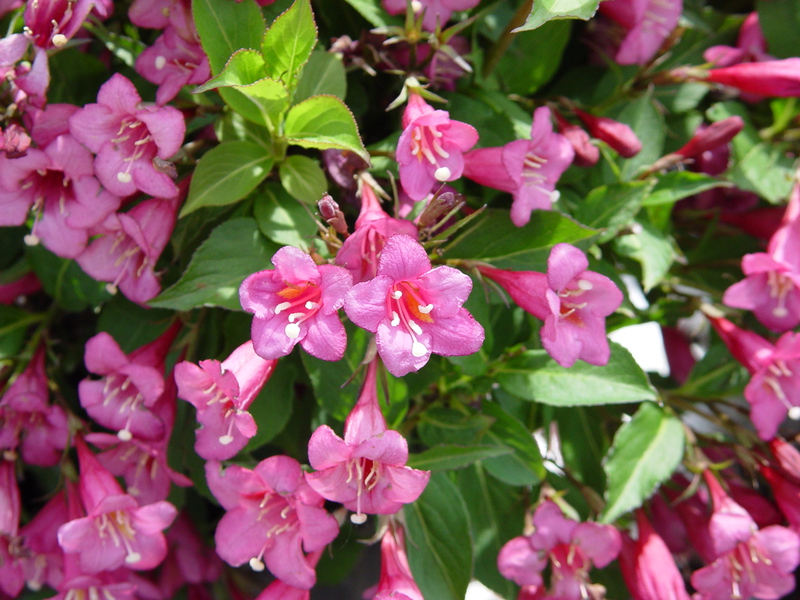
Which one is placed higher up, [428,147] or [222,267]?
Result: [428,147]

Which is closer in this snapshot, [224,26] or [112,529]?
[224,26]

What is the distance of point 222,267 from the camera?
2.63 feet

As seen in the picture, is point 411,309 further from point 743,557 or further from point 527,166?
point 743,557

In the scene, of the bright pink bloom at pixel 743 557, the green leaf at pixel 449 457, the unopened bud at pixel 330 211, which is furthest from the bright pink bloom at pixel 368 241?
the bright pink bloom at pixel 743 557

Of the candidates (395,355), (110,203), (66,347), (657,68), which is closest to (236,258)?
(110,203)

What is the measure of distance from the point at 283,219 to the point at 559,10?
430mm

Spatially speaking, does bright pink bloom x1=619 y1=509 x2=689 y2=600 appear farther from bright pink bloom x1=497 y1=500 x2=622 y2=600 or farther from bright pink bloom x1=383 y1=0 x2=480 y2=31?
bright pink bloom x1=383 y1=0 x2=480 y2=31

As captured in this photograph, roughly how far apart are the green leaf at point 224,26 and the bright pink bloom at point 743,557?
998 mm

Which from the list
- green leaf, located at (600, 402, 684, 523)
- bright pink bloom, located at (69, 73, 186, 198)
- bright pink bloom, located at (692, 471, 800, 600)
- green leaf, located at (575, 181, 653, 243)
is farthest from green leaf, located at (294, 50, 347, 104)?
bright pink bloom, located at (692, 471, 800, 600)

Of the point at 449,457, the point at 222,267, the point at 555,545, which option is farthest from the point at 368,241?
the point at 555,545

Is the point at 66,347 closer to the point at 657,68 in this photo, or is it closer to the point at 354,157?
the point at 354,157

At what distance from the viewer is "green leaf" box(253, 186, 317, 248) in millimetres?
815

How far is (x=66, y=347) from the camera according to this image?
119 centimetres

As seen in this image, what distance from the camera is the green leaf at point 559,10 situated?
2.17ft
